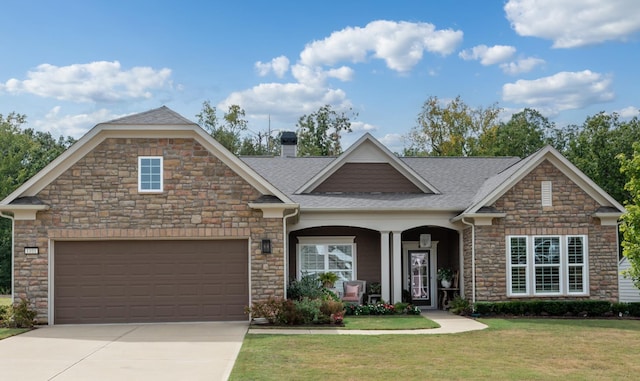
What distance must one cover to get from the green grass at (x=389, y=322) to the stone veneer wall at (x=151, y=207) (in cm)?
209

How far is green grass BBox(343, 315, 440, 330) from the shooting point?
57.0ft

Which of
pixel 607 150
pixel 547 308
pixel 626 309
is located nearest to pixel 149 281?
pixel 547 308

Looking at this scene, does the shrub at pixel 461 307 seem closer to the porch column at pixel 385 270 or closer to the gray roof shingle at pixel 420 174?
the porch column at pixel 385 270

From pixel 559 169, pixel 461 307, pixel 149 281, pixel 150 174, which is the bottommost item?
pixel 461 307

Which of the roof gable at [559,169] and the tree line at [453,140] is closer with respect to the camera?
the roof gable at [559,169]

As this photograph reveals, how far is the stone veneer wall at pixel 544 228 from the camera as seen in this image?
20.3 m

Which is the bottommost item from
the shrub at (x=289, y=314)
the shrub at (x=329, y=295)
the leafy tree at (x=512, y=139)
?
the shrub at (x=289, y=314)

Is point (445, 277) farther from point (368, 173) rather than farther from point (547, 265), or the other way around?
point (368, 173)

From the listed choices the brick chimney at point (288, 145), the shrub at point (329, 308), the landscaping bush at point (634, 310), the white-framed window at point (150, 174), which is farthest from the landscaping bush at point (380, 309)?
the brick chimney at point (288, 145)

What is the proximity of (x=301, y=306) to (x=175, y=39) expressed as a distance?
10.2m

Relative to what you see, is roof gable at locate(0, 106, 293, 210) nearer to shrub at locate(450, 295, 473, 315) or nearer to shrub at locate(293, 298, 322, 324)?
shrub at locate(293, 298, 322, 324)

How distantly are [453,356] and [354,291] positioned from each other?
904 cm

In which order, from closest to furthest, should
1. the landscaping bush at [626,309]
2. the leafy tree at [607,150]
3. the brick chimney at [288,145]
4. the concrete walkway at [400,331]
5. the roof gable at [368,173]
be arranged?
the concrete walkway at [400,331] → the landscaping bush at [626,309] → the roof gable at [368,173] → the brick chimney at [288,145] → the leafy tree at [607,150]

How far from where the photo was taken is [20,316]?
17469 mm
